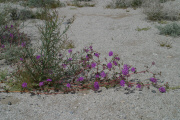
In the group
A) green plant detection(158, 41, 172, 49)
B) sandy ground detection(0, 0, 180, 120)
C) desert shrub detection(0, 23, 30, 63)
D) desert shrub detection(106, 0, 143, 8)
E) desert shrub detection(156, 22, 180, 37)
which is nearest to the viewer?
sandy ground detection(0, 0, 180, 120)


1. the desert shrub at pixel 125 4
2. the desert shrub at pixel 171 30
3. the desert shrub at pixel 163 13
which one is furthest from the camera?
the desert shrub at pixel 125 4

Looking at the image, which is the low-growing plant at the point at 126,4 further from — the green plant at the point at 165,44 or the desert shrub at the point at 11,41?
the desert shrub at the point at 11,41

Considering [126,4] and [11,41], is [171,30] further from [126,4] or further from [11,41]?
[126,4]

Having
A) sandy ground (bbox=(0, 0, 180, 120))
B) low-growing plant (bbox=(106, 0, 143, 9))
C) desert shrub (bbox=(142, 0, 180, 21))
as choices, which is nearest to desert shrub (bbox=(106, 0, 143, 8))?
low-growing plant (bbox=(106, 0, 143, 9))

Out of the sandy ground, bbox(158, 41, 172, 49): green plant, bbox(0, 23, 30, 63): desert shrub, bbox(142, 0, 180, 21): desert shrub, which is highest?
bbox(142, 0, 180, 21): desert shrub

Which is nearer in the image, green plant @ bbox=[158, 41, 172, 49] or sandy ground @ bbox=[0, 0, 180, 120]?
sandy ground @ bbox=[0, 0, 180, 120]

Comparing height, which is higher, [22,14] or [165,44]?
[22,14]

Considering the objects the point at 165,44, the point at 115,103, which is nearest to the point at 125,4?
the point at 165,44

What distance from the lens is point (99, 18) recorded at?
299 inches

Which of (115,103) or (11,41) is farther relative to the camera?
(11,41)

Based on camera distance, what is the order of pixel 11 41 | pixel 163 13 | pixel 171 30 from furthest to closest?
pixel 163 13 → pixel 171 30 → pixel 11 41

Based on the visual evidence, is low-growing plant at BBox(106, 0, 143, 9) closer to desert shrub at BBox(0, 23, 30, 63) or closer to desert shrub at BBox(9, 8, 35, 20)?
desert shrub at BBox(9, 8, 35, 20)

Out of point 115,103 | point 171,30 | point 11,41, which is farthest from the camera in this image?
point 171,30

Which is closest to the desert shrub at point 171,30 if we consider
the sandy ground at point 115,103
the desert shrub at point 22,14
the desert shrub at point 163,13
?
the sandy ground at point 115,103
